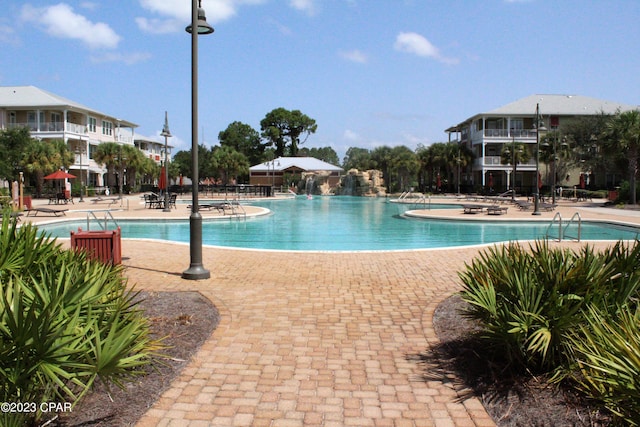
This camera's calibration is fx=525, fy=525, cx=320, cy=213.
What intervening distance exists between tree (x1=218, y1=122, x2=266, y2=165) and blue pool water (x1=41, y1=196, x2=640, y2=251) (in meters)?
71.7

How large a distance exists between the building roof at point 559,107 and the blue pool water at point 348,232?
36.6m

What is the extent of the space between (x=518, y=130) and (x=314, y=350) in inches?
2205

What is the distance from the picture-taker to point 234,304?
23.6 feet

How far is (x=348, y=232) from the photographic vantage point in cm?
2003

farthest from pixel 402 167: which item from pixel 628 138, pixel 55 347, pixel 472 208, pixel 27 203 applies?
pixel 55 347

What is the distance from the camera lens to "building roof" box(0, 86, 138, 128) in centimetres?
4738

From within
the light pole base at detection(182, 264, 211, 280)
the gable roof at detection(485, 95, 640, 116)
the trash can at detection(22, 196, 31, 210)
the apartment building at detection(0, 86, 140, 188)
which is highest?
the gable roof at detection(485, 95, 640, 116)

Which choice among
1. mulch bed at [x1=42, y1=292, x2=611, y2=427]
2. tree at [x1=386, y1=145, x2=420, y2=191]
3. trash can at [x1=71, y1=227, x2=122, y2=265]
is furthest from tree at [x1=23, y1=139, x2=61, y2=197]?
mulch bed at [x1=42, y1=292, x2=611, y2=427]

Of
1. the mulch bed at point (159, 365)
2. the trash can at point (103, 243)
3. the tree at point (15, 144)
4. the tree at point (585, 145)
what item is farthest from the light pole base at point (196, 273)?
the tree at point (585, 145)

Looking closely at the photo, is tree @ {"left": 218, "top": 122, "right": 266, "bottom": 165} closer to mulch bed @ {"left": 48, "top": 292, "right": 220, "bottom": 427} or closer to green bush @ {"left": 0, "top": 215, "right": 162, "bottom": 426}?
mulch bed @ {"left": 48, "top": 292, "right": 220, "bottom": 427}

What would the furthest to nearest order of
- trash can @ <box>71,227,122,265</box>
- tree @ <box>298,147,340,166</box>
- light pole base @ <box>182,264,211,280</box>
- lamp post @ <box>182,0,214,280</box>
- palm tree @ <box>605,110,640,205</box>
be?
tree @ <box>298,147,340,166</box>, palm tree @ <box>605,110,640,205</box>, trash can @ <box>71,227,122,265</box>, light pole base @ <box>182,264,211,280</box>, lamp post @ <box>182,0,214,280</box>

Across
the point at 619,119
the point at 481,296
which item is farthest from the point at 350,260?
the point at 619,119

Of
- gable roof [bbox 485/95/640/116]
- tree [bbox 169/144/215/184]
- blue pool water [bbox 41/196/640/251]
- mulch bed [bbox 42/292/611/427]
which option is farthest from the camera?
tree [bbox 169/144/215/184]

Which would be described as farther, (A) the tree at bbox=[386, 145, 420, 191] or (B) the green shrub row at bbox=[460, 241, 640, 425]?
(A) the tree at bbox=[386, 145, 420, 191]
